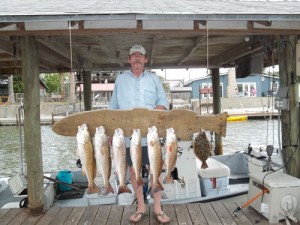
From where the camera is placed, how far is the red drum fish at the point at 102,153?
310cm

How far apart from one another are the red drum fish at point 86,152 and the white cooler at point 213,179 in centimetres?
262

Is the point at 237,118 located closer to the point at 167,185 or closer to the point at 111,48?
the point at 111,48

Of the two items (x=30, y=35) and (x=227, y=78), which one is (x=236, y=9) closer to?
(x=30, y=35)

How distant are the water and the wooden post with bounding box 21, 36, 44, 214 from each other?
760cm

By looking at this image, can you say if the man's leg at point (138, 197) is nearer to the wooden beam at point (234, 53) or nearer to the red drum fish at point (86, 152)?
the red drum fish at point (86, 152)

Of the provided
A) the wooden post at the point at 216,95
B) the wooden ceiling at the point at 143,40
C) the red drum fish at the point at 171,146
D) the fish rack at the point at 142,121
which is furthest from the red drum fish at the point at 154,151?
the wooden post at the point at 216,95

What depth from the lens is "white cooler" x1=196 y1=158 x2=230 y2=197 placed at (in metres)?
5.36

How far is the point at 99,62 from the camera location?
8328 mm

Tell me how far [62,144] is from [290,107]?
1557 centimetres

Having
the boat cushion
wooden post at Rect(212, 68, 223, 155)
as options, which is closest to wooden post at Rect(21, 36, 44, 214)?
the boat cushion

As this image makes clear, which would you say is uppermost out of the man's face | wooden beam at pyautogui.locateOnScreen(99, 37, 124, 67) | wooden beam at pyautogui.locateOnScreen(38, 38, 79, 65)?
wooden beam at pyautogui.locateOnScreen(99, 37, 124, 67)

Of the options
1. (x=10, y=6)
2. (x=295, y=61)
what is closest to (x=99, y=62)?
(x=10, y=6)

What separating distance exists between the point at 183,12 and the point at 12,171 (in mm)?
11163

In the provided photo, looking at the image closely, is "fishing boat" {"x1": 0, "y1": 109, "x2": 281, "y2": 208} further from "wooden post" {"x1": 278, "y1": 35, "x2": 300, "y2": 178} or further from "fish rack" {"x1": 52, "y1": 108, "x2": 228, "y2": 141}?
"wooden post" {"x1": 278, "y1": 35, "x2": 300, "y2": 178}
